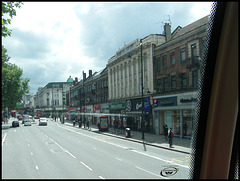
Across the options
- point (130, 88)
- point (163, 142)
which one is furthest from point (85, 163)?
point (130, 88)

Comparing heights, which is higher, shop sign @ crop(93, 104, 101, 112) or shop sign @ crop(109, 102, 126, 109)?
shop sign @ crop(109, 102, 126, 109)

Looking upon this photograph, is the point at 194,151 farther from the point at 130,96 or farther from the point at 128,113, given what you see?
the point at 128,113

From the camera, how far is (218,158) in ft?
8.57

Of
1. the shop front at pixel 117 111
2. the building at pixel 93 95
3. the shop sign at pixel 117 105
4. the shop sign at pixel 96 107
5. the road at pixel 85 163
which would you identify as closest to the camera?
the road at pixel 85 163

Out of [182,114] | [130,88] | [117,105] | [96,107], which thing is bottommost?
[96,107]

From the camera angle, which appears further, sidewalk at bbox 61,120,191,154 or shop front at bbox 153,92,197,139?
sidewalk at bbox 61,120,191,154

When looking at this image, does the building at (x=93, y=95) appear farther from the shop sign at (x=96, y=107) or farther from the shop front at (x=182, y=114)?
the shop front at (x=182, y=114)

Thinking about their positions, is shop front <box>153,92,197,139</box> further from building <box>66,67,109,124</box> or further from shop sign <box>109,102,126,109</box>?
building <box>66,67,109,124</box>

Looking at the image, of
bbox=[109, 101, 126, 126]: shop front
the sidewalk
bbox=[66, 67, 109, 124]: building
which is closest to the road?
the sidewalk

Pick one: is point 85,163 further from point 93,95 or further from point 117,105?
point 93,95

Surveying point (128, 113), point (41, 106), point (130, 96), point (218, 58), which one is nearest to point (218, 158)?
point (218, 58)

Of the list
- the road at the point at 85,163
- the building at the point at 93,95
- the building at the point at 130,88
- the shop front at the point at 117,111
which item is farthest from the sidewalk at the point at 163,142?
the building at the point at 93,95

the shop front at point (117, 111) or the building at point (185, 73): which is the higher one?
the building at point (185, 73)

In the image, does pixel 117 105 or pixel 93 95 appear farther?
pixel 93 95
